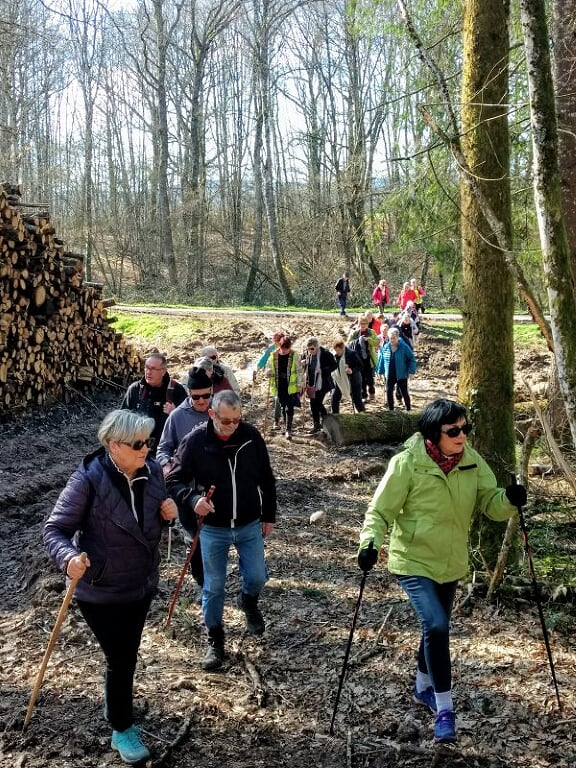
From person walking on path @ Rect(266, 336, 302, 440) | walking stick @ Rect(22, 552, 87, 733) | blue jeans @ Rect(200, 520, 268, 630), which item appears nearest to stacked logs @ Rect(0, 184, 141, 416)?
person walking on path @ Rect(266, 336, 302, 440)

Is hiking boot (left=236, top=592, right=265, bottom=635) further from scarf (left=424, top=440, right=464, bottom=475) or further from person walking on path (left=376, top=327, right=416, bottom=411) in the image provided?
person walking on path (left=376, top=327, right=416, bottom=411)

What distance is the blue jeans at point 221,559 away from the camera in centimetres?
496

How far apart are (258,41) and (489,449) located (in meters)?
28.1

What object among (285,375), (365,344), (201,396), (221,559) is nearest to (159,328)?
(365,344)

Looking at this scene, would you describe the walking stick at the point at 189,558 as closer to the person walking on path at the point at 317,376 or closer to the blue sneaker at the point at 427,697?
the blue sneaker at the point at 427,697

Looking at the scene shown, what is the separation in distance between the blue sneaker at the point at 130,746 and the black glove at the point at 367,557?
59.0 inches

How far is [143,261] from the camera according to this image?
39.8 meters

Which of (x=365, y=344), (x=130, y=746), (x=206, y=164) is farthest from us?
(x=206, y=164)

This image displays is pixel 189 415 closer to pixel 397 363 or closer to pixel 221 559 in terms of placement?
pixel 221 559

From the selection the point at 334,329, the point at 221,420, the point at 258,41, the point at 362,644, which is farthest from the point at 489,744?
the point at 258,41

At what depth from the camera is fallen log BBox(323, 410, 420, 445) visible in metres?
12.6

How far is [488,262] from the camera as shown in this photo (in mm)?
5910

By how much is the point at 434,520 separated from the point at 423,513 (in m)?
0.07

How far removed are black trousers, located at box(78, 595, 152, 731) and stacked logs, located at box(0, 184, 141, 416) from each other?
29.4 ft
